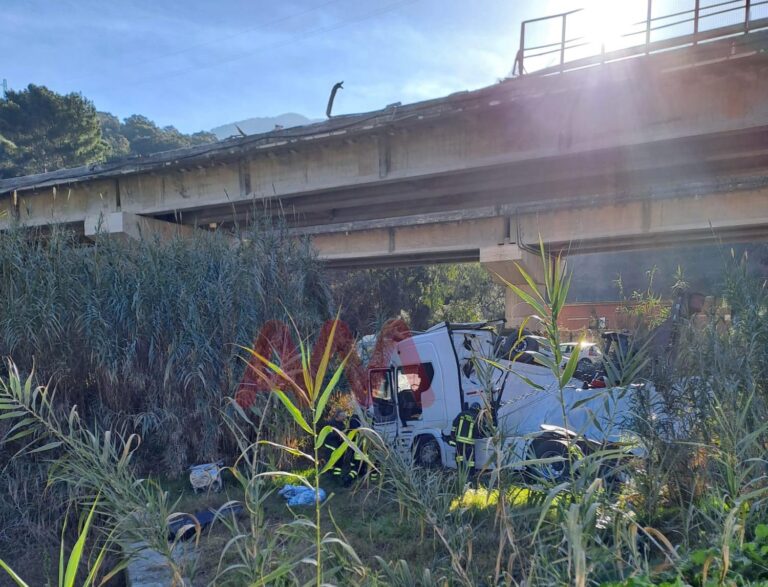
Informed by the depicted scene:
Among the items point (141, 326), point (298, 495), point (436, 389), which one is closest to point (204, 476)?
point (298, 495)

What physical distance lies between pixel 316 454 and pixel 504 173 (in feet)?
45.2

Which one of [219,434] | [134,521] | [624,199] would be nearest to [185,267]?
[219,434]

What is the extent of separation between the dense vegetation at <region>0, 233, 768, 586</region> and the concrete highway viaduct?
1.85m

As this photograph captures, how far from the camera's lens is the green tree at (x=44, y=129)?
1939 inches

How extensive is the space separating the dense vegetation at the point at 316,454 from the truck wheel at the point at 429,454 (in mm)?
1689

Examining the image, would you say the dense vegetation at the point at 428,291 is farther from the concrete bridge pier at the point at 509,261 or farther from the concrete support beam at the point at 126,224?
the concrete support beam at the point at 126,224

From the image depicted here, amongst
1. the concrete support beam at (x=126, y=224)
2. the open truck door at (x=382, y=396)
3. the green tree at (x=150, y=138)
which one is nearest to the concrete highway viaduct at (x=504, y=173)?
the concrete support beam at (x=126, y=224)

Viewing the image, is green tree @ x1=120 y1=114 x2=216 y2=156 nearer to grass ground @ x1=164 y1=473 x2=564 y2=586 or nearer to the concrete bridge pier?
the concrete bridge pier

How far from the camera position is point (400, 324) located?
10797 millimetres

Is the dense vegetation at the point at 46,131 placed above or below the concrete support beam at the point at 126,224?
above

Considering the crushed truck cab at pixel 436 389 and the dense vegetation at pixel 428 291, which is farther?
the dense vegetation at pixel 428 291

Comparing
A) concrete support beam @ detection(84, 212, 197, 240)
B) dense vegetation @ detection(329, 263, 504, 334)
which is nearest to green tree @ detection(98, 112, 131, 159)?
dense vegetation @ detection(329, 263, 504, 334)

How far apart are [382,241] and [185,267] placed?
13.3 metres

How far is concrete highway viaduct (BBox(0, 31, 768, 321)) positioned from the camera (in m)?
11.0
